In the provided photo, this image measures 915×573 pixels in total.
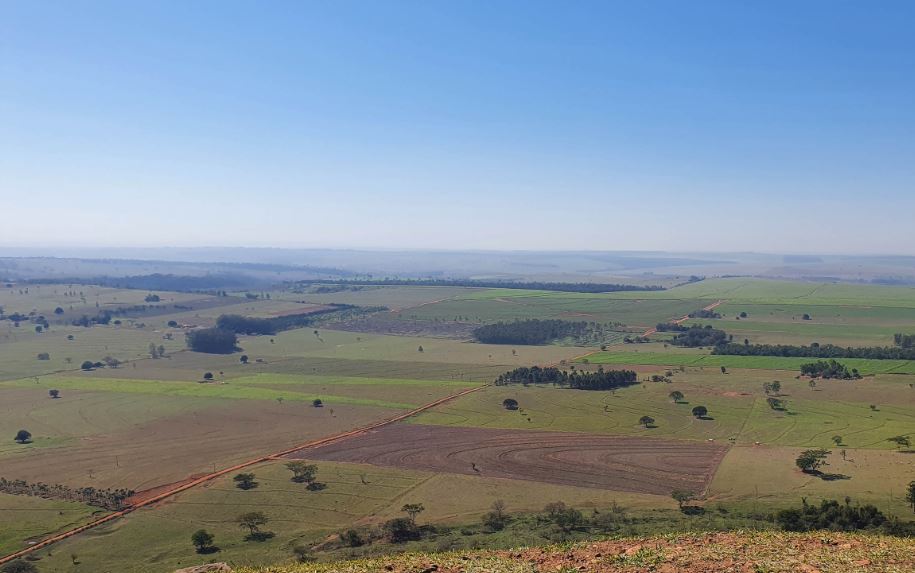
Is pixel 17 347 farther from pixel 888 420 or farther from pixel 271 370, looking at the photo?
pixel 888 420

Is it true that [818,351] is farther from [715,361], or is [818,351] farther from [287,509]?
[287,509]

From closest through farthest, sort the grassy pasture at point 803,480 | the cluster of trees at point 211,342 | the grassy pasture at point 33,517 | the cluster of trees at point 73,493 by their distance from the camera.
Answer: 1. the grassy pasture at point 33,517
2. the grassy pasture at point 803,480
3. the cluster of trees at point 73,493
4. the cluster of trees at point 211,342

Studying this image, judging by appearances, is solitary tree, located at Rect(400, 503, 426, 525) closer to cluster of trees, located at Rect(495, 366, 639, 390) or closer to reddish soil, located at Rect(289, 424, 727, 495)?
reddish soil, located at Rect(289, 424, 727, 495)

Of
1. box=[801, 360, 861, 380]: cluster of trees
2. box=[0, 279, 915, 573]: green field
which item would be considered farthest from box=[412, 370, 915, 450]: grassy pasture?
box=[801, 360, 861, 380]: cluster of trees

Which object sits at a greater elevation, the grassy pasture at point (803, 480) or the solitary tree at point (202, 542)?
the grassy pasture at point (803, 480)

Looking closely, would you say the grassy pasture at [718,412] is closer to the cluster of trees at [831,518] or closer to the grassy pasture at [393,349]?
the cluster of trees at [831,518]

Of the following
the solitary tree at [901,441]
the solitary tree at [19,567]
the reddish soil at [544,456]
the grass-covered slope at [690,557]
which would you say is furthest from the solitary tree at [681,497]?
the solitary tree at [19,567]

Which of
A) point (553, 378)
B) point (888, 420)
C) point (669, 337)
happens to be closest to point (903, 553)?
point (888, 420)

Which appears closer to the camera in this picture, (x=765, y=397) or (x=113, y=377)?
(x=765, y=397)
